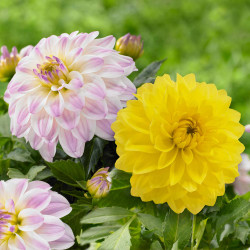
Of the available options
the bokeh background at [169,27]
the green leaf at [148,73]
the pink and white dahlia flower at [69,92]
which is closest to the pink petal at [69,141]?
the pink and white dahlia flower at [69,92]

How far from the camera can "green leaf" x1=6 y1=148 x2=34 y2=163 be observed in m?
0.46

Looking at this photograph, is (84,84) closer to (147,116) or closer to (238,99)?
(147,116)

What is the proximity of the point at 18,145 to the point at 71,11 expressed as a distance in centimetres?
174

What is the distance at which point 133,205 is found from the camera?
40 cm

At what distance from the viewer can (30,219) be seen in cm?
38

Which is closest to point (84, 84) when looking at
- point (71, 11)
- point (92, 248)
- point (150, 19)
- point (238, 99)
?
point (92, 248)

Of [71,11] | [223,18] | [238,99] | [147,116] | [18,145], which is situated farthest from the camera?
[223,18]

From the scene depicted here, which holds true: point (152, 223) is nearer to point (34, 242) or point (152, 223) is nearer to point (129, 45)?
point (34, 242)

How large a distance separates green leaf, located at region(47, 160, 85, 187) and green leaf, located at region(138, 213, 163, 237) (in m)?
0.06

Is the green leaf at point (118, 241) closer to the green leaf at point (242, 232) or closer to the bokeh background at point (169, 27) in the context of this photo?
the green leaf at point (242, 232)

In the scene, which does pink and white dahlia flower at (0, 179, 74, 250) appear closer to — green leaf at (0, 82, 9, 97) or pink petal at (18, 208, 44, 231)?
pink petal at (18, 208, 44, 231)

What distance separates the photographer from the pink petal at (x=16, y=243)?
1.22 ft

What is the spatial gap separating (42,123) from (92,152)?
6 cm

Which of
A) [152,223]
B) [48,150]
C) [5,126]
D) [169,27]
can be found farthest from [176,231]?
[169,27]
